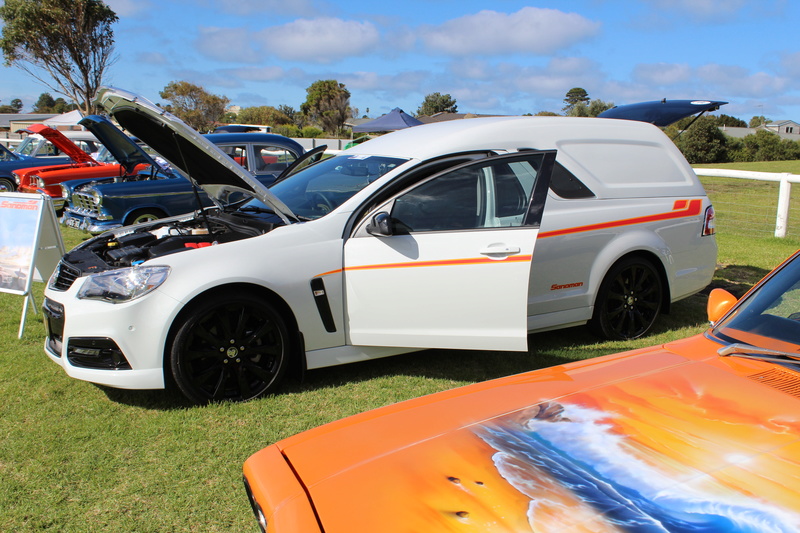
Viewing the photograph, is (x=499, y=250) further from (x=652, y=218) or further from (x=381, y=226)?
(x=652, y=218)

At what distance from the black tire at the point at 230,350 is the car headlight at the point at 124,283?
299 mm

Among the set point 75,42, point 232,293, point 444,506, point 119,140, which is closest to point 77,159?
point 119,140

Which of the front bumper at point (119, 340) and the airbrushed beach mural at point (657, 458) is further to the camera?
the front bumper at point (119, 340)

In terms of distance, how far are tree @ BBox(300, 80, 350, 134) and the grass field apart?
54.5 metres

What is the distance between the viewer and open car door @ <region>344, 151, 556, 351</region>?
165 inches

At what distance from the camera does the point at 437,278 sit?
427 cm

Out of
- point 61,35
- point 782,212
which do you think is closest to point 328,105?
point 61,35

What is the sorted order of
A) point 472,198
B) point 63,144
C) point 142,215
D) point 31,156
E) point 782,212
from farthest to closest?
point 31,156 → point 63,144 → point 782,212 → point 142,215 → point 472,198

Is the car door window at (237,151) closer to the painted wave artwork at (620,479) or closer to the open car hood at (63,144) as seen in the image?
the open car hood at (63,144)

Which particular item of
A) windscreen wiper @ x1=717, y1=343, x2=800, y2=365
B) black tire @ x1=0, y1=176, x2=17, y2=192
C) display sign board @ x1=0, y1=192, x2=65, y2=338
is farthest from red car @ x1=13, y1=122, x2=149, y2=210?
windscreen wiper @ x1=717, y1=343, x2=800, y2=365

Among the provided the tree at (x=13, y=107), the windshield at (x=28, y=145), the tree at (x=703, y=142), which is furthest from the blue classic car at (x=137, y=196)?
the tree at (x=13, y=107)

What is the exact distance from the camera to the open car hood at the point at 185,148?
4250mm

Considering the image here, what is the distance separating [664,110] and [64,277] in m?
6.90

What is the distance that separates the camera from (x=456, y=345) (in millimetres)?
4324
